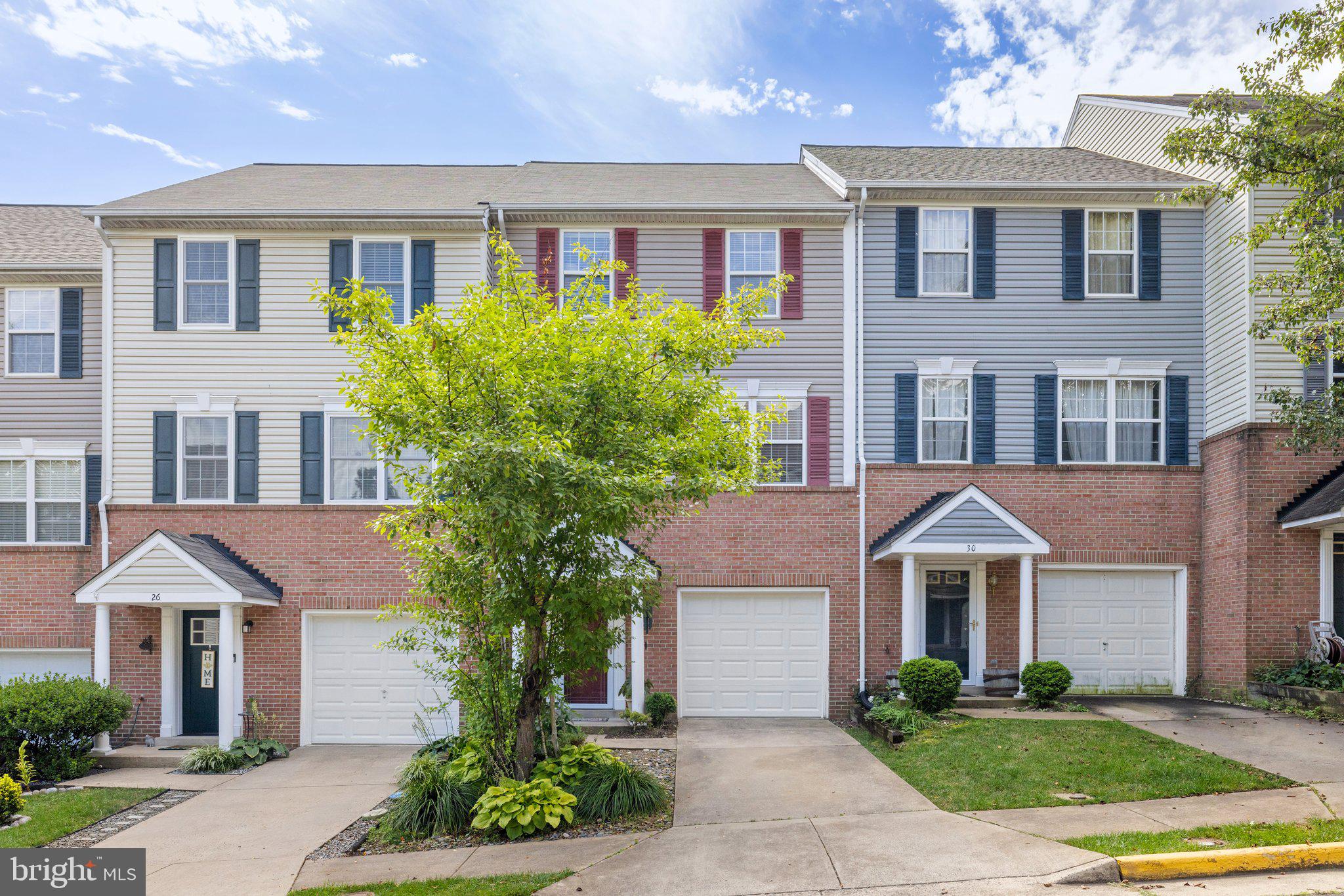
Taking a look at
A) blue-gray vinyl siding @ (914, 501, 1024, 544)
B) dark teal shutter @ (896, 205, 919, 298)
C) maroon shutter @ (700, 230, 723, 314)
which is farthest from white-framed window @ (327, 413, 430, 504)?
dark teal shutter @ (896, 205, 919, 298)

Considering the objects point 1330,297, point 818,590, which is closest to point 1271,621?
point 1330,297

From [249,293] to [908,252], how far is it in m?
11.1

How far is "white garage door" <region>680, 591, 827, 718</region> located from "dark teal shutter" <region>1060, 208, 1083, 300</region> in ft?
22.3

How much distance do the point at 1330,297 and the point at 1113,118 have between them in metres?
9.32

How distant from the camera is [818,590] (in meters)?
15.8

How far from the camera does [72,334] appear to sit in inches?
639

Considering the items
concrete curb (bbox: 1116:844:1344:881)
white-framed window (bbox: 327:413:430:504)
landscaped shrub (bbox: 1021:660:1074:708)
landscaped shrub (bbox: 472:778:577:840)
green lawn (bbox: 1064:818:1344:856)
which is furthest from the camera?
white-framed window (bbox: 327:413:430:504)

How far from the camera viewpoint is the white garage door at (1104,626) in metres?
15.9

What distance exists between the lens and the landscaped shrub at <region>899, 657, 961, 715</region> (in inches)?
523

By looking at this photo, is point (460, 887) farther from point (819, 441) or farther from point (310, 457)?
point (819, 441)

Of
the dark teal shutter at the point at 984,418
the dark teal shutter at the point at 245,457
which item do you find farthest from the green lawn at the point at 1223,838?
the dark teal shutter at the point at 245,457

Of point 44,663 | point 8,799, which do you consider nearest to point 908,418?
point 8,799

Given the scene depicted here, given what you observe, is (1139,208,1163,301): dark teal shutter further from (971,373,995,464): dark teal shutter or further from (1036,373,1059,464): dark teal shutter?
(971,373,995,464): dark teal shutter

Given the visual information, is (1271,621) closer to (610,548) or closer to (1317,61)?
(1317,61)
